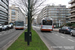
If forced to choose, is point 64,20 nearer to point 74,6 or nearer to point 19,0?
point 74,6

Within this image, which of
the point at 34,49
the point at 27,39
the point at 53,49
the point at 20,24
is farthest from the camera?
the point at 20,24

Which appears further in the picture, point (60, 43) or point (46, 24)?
point (46, 24)

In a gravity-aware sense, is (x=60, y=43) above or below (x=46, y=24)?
below

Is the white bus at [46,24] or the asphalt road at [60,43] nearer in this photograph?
the asphalt road at [60,43]

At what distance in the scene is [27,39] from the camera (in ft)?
23.1

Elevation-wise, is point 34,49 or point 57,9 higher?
point 57,9

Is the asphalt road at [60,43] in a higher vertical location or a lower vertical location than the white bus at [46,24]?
lower

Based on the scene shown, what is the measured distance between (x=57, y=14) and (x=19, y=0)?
60.4 meters

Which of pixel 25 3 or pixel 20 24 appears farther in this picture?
pixel 20 24

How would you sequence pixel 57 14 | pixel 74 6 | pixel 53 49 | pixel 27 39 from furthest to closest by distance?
pixel 57 14, pixel 74 6, pixel 27 39, pixel 53 49

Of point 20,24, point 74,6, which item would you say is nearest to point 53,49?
point 20,24

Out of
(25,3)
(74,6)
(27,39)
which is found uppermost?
(74,6)

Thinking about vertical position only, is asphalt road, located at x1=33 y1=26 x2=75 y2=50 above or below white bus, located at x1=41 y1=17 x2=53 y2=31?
below

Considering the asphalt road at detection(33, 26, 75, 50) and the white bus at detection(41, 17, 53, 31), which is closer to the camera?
the asphalt road at detection(33, 26, 75, 50)
